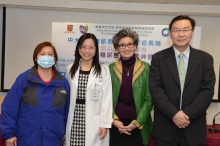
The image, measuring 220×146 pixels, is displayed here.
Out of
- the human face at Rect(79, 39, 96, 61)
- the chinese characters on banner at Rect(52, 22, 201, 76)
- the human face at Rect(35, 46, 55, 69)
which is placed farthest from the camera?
the chinese characters on banner at Rect(52, 22, 201, 76)

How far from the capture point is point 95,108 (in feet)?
7.36

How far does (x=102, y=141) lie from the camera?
2275 millimetres

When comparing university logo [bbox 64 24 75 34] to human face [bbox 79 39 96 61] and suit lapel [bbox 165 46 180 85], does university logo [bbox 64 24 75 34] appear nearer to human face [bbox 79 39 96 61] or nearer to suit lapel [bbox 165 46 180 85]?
human face [bbox 79 39 96 61]

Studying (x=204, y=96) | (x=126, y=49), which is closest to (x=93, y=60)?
(x=126, y=49)

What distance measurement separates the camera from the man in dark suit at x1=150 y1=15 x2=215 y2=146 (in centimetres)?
191

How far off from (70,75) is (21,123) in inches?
25.3

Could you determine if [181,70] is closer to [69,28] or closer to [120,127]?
[120,127]

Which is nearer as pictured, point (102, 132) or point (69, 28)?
point (102, 132)

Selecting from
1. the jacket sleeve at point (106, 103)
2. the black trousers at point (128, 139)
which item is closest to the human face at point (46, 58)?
the jacket sleeve at point (106, 103)

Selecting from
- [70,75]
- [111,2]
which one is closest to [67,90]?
[70,75]

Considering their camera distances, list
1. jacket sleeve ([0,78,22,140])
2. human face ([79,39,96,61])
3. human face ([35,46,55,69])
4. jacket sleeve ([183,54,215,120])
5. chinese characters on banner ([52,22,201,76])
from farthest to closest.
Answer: chinese characters on banner ([52,22,201,76])
human face ([79,39,96,61])
human face ([35,46,55,69])
jacket sleeve ([0,78,22,140])
jacket sleeve ([183,54,215,120])

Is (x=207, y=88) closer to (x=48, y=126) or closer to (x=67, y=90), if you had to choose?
(x=67, y=90)

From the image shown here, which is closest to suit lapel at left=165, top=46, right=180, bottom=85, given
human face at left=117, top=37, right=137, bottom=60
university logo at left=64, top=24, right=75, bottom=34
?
human face at left=117, top=37, right=137, bottom=60

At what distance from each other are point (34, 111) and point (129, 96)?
897 millimetres
